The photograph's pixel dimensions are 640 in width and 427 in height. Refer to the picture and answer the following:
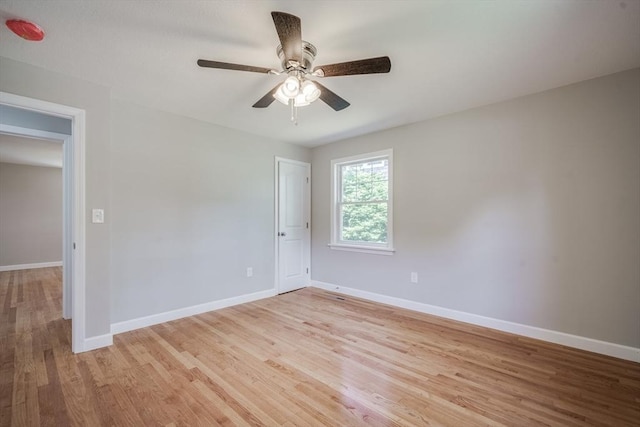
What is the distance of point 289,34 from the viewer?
1.50m

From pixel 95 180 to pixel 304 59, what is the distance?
2.21 meters

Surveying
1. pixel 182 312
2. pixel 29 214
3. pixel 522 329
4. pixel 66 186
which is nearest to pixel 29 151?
pixel 29 214

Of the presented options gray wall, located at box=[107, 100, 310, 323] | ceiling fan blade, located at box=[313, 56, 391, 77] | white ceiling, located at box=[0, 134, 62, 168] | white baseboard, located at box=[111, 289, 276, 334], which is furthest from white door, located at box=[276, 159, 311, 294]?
white ceiling, located at box=[0, 134, 62, 168]

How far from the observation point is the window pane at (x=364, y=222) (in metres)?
4.01

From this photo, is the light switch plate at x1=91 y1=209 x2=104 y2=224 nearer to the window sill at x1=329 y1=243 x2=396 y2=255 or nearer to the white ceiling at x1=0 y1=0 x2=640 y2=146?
the white ceiling at x1=0 y1=0 x2=640 y2=146

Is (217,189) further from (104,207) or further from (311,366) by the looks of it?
(311,366)

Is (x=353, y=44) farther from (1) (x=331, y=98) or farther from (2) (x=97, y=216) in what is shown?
(2) (x=97, y=216)

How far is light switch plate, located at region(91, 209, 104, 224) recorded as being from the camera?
2.56 metres

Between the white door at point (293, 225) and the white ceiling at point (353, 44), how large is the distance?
180cm

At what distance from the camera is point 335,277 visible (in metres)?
4.52

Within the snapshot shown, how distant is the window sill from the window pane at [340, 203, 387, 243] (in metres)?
0.14

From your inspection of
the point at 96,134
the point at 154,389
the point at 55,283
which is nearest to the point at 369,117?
the point at 96,134

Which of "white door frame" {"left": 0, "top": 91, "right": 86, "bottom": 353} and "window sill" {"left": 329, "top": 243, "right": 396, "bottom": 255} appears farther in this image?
"window sill" {"left": 329, "top": 243, "right": 396, "bottom": 255}

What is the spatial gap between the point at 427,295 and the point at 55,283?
20.9 feet
